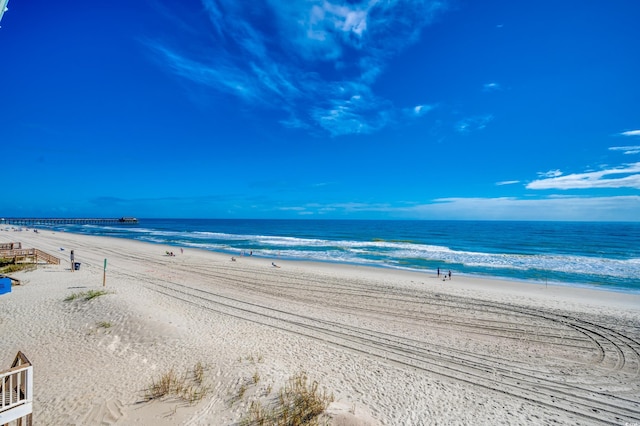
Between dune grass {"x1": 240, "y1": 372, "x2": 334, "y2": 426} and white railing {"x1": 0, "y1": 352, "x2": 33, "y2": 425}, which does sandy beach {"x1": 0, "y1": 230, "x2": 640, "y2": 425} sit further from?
white railing {"x1": 0, "y1": 352, "x2": 33, "y2": 425}

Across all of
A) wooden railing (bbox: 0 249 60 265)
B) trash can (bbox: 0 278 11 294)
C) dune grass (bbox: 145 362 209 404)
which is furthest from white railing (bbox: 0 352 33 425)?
wooden railing (bbox: 0 249 60 265)

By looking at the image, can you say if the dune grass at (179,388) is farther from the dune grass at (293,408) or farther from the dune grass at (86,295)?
the dune grass at (86,295)

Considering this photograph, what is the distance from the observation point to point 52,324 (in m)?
10.4

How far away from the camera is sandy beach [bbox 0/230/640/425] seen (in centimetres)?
620

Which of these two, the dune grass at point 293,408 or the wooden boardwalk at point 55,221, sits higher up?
the wooden boardwalk at point 55,221

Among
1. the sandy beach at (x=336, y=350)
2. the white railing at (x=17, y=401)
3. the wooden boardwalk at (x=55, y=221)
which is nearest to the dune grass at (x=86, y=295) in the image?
the sandy beach at (x=336, y=350)

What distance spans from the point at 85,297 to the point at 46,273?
869 cm

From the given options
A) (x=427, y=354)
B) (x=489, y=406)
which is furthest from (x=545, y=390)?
(x=427, y=354)

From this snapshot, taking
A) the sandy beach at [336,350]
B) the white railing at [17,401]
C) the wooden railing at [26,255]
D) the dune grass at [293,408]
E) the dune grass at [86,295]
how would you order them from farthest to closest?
the wooden railing at [26,255], the dune grass at [86,295], the sandy beach at [336,350], the dune grass at [293,408], the white railing at [17,401]

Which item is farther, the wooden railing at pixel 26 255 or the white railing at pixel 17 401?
the wooden railing at pixel 26 255

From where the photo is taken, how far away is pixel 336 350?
9.05 m

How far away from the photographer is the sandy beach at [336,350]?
6199mm

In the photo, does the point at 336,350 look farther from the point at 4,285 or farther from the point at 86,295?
the point at 4,285

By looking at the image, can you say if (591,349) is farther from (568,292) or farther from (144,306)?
(144,306)
